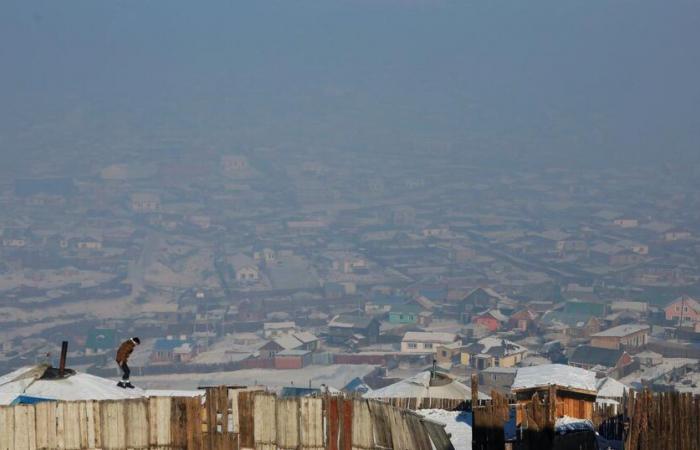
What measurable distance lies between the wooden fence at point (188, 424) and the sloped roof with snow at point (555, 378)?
3.01 meters

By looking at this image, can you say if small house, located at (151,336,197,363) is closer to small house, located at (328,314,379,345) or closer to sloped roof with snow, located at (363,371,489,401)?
small house, located at (328,314,379,345)

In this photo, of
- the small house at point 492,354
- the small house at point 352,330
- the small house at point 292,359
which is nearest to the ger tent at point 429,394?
the small house at point 492,354

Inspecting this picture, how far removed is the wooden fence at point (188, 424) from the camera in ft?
27.8

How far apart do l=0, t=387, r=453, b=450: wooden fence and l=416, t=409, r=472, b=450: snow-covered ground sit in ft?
5.82

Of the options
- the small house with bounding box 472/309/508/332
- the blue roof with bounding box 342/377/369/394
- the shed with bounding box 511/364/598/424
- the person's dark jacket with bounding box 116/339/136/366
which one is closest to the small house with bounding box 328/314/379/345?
the small house with bounding box 472/309/508/332

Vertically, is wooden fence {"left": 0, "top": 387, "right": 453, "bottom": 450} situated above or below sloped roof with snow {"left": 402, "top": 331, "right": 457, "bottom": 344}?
above

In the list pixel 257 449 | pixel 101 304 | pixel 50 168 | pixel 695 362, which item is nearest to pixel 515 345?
pixel 695 362

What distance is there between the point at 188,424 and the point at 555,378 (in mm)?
4521

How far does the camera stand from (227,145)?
507 ft

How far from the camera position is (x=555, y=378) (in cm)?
1170

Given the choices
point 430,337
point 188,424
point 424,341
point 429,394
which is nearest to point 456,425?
point 429,394

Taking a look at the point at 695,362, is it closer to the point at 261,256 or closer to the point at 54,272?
the point at 261,256

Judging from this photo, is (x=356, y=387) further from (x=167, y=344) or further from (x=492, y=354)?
(x=167, y=344)

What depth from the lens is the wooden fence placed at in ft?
27.8
